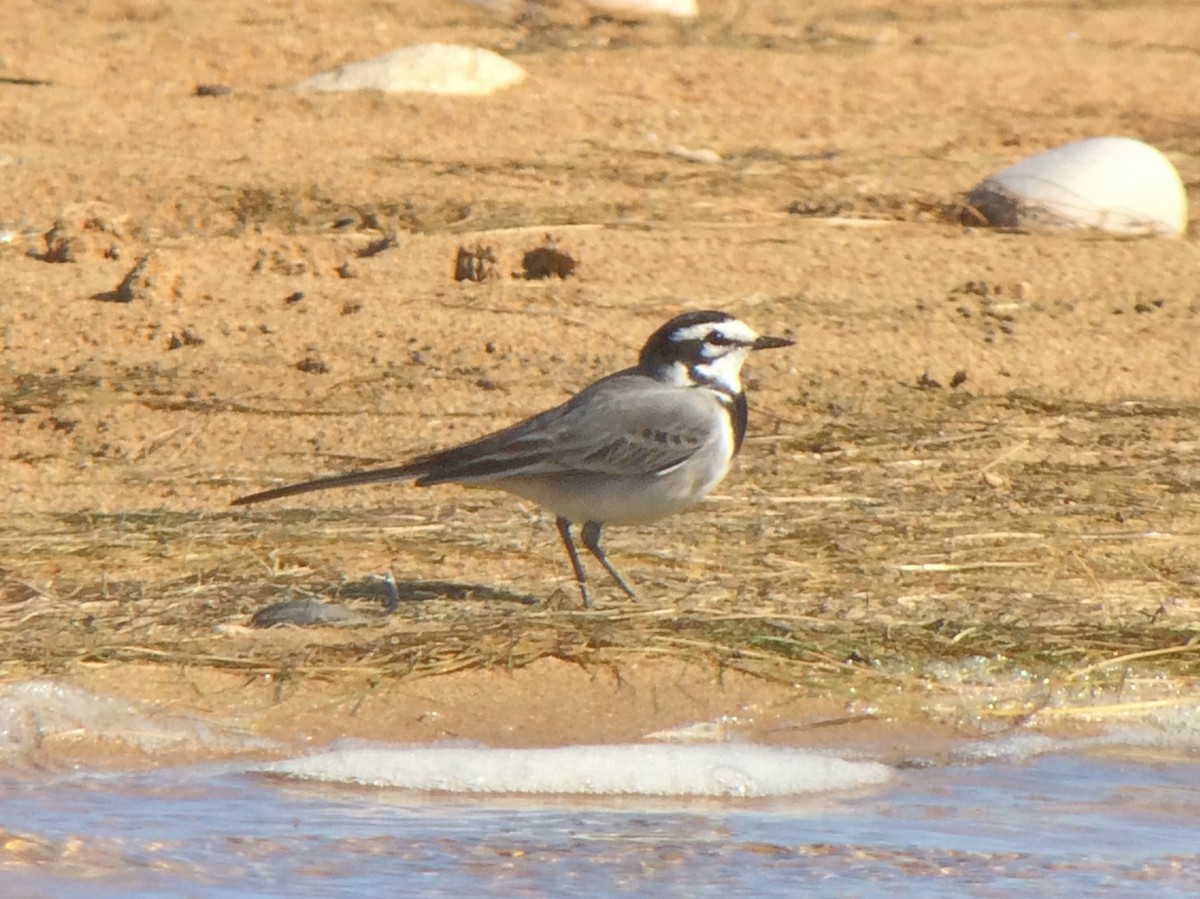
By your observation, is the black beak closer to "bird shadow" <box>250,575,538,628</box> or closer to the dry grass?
the dry grass

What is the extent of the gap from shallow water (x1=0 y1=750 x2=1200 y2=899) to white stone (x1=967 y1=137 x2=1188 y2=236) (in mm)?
5779

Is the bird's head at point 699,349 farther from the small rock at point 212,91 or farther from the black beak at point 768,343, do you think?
the small rock at point 212,91

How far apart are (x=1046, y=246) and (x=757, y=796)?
19.2 feet

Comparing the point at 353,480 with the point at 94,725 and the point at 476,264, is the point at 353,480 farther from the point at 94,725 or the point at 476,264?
the point at 476,264

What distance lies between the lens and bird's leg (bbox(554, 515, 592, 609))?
667 centimetres

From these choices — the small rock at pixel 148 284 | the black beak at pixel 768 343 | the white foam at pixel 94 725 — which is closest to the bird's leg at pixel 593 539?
the black beak at pixel 768 343

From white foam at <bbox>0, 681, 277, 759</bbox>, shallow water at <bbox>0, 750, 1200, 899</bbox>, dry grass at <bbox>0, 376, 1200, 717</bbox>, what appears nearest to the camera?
shallow water at <bbox>0, 750, 1200, 899</bbox>

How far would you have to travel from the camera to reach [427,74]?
13.5 m

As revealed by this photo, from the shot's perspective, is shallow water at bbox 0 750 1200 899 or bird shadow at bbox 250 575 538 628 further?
bird shadow at bbox 250 575 538 628

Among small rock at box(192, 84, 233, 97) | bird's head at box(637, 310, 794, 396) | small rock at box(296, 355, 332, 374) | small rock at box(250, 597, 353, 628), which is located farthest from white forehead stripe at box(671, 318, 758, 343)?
small rock at box(192, 84, 233, 97)

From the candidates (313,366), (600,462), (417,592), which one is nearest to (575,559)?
(600,462)

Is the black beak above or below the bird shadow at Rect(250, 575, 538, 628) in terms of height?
above

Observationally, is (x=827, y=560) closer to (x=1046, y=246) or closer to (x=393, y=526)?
(x=393, y=526)

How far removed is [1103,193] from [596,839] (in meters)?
6.59
